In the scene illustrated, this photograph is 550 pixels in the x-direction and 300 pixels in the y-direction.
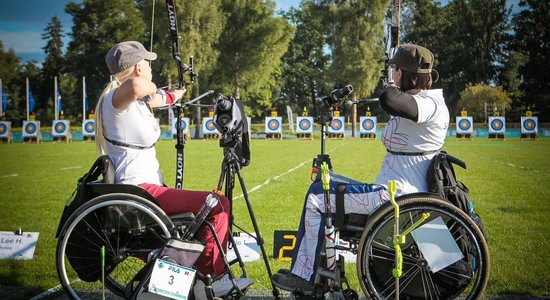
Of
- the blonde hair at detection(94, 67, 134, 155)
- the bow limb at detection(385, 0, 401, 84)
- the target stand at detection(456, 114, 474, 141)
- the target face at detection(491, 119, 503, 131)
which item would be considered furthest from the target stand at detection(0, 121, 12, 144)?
the bow limb at detection(385, 0, 401, 84)

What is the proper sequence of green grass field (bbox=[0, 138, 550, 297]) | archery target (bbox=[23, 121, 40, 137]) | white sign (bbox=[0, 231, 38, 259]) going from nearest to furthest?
green grass field (bbox=[0, 138, 550, 297]) → white sign (bbox=[0, 231, 38, 259]) → archery target (bbox=[23, 121, 40, 137])

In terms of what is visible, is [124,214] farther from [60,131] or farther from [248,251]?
[60,131]

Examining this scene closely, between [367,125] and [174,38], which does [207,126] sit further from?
[174,38]

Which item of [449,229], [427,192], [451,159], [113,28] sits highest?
[113,28]

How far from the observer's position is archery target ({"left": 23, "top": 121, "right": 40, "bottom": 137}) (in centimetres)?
2334

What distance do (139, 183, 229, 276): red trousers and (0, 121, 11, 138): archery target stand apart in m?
22.9

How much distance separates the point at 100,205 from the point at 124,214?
0.44 ft

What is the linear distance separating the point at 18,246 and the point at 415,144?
121 inches

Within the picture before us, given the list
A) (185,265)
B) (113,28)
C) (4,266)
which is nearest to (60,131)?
(113,28)

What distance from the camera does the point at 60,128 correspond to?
979 inches

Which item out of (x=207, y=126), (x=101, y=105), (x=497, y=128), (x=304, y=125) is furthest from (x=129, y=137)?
(x=304, y=125)

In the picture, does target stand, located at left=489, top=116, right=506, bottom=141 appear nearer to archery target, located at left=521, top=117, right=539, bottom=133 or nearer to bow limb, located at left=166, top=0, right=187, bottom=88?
archery target, located at left=521, top=117, right=539, bottom=133

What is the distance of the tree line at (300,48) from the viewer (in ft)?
43.8

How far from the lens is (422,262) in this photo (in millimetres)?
2717
